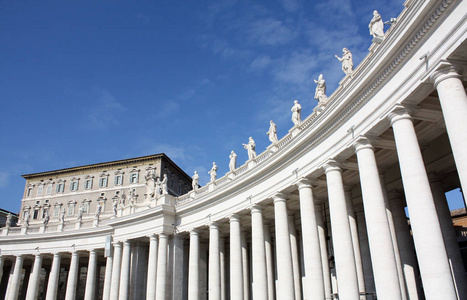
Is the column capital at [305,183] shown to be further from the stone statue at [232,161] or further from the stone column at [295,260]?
the stone statue at [232,161]

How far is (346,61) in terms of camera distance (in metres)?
28.5

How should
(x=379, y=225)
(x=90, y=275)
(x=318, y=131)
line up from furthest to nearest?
(x=90, y=275), (x=318, y=131), (x=379, y=225)

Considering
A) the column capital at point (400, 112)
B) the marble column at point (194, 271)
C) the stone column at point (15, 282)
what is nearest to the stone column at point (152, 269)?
the marble column at point (194, 271)

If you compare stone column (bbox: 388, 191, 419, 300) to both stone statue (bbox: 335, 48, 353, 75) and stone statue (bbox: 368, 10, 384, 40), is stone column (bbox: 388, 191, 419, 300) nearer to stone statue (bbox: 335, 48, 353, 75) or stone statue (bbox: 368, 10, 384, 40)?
stone statue (bbox: 335, 48, 353, 75)

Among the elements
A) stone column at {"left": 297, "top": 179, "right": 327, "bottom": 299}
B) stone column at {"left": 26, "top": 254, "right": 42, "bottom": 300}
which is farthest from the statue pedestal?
stone column at {"left": 297, "top": 179, "right": 327, "bottom": 299}

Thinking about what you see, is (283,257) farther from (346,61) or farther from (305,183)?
(346,61)

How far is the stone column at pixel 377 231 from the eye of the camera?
21.6 m

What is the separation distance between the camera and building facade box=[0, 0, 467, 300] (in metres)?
18.9

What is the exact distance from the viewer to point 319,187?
35.5 m

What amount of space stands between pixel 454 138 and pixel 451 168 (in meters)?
14.3

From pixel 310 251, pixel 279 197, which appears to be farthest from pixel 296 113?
pixel 310 251

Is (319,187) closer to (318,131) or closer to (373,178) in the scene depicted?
(318,131)

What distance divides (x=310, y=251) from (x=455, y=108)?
16173 millimetres

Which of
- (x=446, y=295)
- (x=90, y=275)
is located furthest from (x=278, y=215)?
(x=90, y=275)
